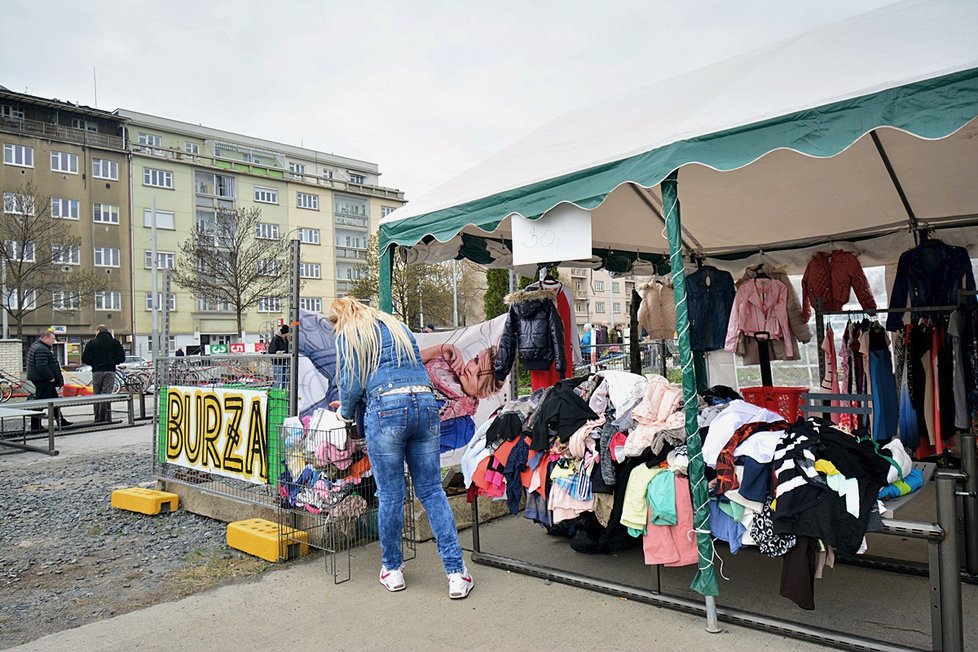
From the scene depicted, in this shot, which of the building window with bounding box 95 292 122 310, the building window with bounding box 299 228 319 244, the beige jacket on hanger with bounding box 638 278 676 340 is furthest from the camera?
the building window with bounding box 299 228 319 244

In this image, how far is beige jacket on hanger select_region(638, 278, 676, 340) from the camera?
28.2 ft

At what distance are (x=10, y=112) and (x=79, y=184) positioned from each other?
19.3 ft

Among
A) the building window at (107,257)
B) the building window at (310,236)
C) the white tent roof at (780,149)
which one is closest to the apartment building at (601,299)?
the building window at (310,236)

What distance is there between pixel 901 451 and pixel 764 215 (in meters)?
3.58

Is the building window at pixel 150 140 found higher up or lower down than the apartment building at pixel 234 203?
higher up

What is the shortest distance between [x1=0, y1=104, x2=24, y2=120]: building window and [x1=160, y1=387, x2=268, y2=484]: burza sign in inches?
1756

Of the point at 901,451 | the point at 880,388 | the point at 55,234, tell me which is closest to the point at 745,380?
the point at 880,388

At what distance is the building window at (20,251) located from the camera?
28.4 m

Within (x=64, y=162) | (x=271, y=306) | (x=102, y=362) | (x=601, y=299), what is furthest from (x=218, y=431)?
(x=601, y=299)

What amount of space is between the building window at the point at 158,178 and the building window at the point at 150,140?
234cm

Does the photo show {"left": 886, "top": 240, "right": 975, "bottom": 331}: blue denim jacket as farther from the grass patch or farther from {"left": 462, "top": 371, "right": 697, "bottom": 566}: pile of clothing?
the grass patch

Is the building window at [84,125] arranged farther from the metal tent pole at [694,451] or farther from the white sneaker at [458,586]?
the metal tent pole at [694,451]

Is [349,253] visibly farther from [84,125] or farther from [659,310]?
[659,310]

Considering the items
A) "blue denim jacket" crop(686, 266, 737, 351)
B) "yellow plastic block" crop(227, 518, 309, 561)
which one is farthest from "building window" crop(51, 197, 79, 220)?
"blue denim jacket" crop(686, 266, 737, 351)
